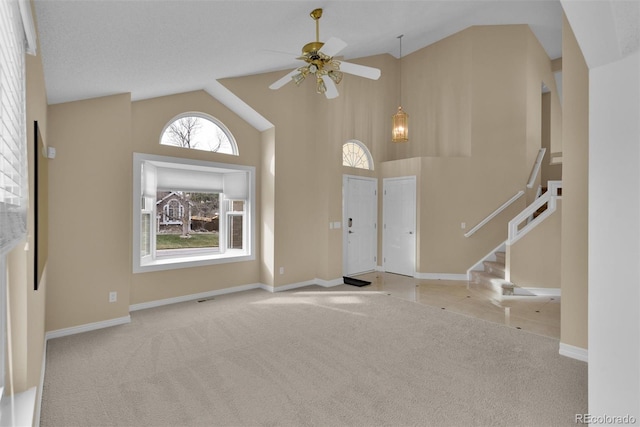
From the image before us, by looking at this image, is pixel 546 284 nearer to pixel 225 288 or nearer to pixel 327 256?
pixel 327 256

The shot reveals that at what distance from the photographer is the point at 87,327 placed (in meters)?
3.50

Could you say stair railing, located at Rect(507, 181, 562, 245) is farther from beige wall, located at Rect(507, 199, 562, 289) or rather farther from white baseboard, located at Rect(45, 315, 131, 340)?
white baseboard, located at Rect(45, 315, 131, 340)

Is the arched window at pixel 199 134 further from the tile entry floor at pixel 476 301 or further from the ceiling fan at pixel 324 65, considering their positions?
the tile entry floor at pixel 476 301

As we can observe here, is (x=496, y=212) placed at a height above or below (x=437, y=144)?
below

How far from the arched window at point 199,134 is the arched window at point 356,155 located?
2.25m

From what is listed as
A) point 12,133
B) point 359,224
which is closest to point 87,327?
point 12,133

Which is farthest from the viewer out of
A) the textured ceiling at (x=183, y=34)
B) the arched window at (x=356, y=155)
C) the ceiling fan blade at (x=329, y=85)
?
the arched window at (x=356, y=155)

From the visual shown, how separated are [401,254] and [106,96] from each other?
547 centimetres

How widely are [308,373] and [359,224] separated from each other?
164 inches

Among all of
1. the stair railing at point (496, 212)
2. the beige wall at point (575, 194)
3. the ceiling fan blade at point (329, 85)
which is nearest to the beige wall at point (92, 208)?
the ceiling fan blade at point (329, 85)

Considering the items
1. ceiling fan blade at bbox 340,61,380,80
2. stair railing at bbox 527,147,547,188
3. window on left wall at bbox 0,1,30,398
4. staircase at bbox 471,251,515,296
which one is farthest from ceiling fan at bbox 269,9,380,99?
stair railing at bbox 527,147,547,188

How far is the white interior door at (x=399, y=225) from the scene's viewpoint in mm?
6473

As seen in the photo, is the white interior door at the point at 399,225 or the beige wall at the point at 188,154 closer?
the beige wall at the point at 188,154

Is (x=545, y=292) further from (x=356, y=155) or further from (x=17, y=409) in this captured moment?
(x=17, y=409)
